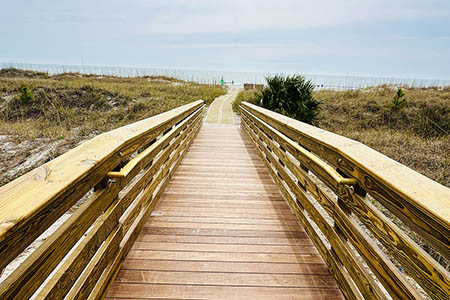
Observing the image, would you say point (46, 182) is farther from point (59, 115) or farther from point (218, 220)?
point (59, 115)

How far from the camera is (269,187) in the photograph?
3.90 metres

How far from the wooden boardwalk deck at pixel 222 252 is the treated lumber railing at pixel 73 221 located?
0.73 ft

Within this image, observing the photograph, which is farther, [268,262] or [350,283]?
[268,262]

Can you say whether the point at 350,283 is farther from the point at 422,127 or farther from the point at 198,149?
the point at 422,127

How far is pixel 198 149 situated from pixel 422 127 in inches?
528

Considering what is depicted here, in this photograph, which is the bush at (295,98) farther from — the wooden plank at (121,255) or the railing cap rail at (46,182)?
the railing cap rail at (46,182)

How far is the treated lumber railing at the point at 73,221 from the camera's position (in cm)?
91

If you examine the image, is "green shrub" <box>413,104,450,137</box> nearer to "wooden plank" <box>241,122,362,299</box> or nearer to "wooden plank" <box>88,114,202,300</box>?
"wooden plank" <box>241,122,362,299</box>

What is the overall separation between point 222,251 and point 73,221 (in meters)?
1.34

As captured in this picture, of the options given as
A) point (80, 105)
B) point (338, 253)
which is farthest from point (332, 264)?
point (80, 105)


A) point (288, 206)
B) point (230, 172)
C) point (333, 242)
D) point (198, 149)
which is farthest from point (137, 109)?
point (333, 242)

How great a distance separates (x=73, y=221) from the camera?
1.30 meters

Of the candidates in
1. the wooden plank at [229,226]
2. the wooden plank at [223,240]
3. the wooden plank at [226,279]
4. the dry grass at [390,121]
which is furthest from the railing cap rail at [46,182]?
the dry grass at [390,121]

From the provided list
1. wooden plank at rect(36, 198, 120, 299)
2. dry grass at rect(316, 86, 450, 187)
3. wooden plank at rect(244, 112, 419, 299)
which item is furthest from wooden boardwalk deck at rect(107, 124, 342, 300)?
dry grass at rect(316, 86, 450, 187)
